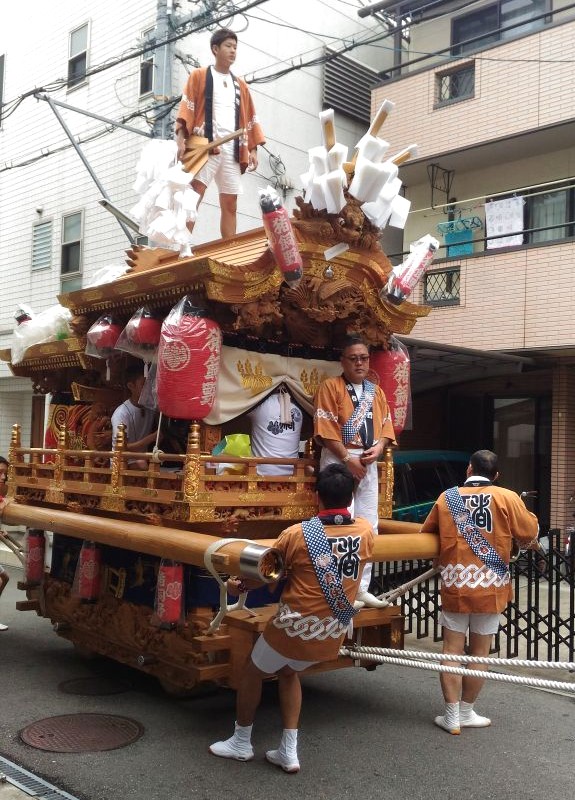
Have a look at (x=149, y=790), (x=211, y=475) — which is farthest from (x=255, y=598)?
(x=149, y=790)

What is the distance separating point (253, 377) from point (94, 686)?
9.21ft

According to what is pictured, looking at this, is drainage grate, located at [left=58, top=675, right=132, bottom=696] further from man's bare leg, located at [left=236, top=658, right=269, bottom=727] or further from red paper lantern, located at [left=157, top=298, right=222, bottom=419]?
red paper lantern, located at [left=157, top=298, right=222, bottom=419]

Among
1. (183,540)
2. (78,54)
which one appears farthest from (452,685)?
(78,54)

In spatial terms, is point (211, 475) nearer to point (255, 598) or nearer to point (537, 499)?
point (255, 598)

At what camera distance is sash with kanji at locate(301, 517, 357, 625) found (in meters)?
4.22

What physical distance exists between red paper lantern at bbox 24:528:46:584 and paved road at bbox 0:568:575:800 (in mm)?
754

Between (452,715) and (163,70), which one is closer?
(452,715)

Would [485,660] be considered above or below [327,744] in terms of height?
above

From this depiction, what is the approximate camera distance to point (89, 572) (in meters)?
6.18

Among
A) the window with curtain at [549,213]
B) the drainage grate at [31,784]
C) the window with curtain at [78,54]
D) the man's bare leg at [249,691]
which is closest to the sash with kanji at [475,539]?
the man's bare leg at [249,691]

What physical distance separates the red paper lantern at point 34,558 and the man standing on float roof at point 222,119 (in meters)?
3.18

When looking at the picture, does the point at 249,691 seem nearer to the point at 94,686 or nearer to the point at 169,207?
the point at 94,686

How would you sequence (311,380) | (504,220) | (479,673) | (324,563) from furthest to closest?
(504,220), (311,380), (324,563), (479,673)

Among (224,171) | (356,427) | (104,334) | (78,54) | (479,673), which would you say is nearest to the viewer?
(479,673)
